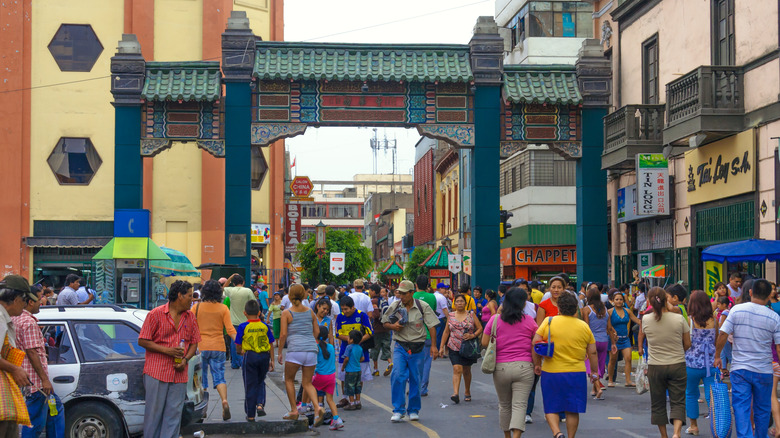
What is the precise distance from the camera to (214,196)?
35938 mm

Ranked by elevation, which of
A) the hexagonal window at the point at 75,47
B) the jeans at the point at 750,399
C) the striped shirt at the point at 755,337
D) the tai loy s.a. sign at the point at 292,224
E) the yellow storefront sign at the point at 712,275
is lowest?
the jeans at the point at 750,399

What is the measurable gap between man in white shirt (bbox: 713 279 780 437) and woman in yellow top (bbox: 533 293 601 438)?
5.00 ft

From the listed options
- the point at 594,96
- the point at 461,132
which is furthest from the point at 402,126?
the point at 594,96

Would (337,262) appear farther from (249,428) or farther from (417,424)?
(249,428)

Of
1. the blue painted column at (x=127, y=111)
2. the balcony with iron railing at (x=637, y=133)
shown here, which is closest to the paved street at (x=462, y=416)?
the balcony with iron railing at (x=637, y=133)

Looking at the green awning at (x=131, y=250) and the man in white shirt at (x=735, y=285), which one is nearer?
the man in white shirt at (x=735, y=285)

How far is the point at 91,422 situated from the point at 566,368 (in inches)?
198

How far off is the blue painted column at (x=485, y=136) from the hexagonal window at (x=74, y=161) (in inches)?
662

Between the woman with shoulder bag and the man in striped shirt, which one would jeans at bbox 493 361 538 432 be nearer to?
the man in striped shirt

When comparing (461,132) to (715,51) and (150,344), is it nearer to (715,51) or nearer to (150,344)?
(715,51)

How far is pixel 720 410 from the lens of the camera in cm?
→ 1041

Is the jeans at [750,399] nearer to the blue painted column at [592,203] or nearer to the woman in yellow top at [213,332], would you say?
the woman in yellow top at [213,332]

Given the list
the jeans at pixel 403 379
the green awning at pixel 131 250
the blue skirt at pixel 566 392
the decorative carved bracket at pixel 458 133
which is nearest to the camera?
the blue skirt at pixel 566 392

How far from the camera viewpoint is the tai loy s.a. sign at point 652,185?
74.7ft
